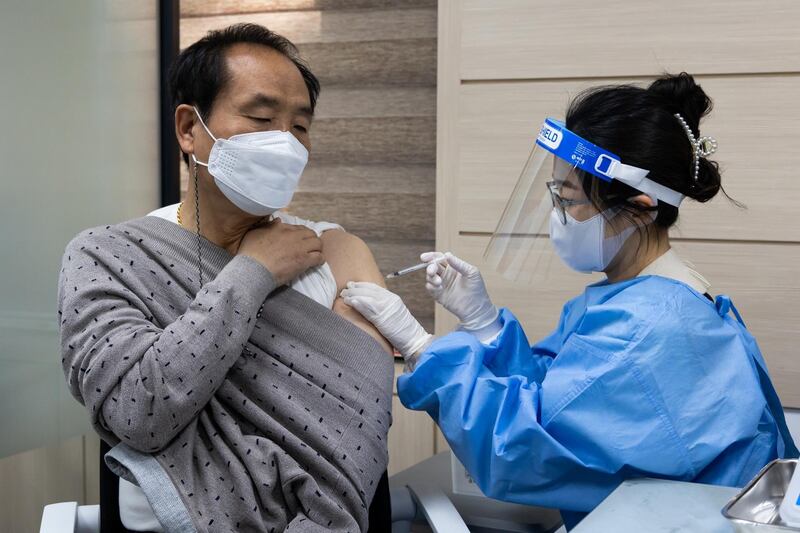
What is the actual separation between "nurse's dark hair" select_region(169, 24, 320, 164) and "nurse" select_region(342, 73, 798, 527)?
1.63ft

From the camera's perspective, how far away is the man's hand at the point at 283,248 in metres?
1.50

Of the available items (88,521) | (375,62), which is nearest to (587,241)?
(88,521)

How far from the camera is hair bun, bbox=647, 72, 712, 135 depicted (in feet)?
5.16

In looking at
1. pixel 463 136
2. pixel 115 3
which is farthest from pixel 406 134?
pixel 115 3

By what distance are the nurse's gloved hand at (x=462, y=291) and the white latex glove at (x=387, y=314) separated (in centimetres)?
15

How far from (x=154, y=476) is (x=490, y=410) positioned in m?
0.61

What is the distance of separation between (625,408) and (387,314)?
1.67ft

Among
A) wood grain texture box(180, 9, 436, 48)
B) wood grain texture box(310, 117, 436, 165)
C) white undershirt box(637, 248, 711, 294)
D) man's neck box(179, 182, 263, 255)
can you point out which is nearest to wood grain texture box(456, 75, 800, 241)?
wood grain texture box(310, 117, 436, 165)

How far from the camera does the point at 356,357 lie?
1.55 metres

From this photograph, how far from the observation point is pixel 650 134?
1.52 meters

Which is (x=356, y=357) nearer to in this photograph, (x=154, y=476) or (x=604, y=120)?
(x=154, y=476)

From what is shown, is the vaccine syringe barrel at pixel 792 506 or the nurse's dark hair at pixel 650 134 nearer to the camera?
the vaccine syringe barrel at pixel 792 506

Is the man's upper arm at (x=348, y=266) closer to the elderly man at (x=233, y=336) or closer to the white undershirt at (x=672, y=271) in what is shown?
the elderly man at (x=233, y=336)

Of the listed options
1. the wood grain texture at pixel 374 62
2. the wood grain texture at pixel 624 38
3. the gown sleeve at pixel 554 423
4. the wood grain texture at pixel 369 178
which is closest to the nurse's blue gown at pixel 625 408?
the gown sleeve at pixel 554 423
